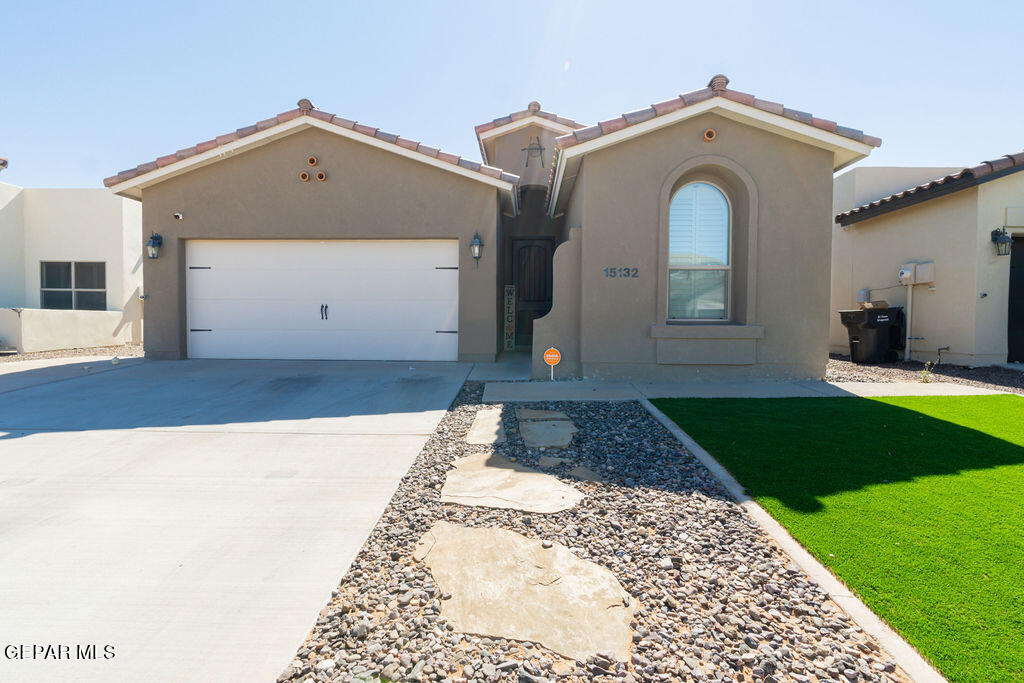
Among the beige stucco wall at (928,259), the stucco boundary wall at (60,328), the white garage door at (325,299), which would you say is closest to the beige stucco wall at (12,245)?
the stucco boundary wall at (60,328)

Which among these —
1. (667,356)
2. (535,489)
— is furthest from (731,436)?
(667,356)

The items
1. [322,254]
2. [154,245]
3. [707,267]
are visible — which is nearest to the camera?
[707,267]

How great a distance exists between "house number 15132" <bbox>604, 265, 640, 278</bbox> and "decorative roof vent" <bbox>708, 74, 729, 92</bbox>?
2688 millimetres

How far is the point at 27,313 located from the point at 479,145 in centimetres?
1127

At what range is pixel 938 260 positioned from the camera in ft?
32.3

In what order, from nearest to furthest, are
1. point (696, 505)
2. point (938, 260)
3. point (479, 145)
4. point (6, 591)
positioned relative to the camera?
point (6, 591)
point (696, 505)
point (938, 260)
point (479, 145)

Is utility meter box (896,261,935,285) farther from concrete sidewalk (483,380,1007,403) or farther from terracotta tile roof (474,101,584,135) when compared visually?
terracotta tile roof (474,101,584,135)

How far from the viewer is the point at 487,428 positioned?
515 centimetres

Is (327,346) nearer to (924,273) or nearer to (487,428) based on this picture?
(487,428)

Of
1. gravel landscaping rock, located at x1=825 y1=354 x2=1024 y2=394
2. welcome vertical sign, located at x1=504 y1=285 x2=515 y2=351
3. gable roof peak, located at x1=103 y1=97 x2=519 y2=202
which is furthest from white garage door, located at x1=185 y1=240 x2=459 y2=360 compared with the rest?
gravel landscaping rock, located at x1=825 y1=354 x2=1024 y2=394

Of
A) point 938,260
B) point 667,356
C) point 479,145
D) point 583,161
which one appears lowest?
point 667,356

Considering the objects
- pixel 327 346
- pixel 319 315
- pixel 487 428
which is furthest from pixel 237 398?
pixel 487 428

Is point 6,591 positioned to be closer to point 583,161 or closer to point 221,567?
point 221,567
